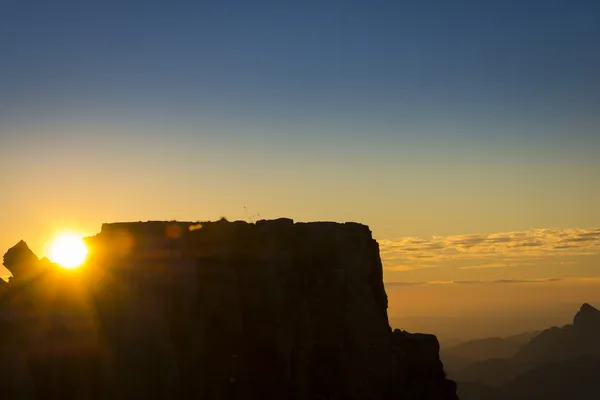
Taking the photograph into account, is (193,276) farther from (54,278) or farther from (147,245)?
(54,278)

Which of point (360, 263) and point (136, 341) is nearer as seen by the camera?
point (136, 341)

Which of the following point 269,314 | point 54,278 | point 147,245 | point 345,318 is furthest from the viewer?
point 345,318

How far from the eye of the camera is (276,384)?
79.9m

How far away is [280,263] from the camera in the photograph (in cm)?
8238

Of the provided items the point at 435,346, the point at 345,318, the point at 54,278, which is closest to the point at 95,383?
the point at 54,278

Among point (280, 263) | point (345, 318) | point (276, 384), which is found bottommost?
point (276, 384)

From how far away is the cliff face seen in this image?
70000 mm

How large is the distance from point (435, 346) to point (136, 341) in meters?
41.7

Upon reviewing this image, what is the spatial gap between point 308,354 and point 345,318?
6.66m

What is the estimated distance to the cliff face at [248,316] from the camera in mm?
70000

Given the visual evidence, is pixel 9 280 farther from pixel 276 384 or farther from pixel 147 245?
pixel 276 384

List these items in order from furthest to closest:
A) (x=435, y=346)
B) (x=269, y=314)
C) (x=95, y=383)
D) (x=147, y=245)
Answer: (x=435, y=346)
(x=269, y=314)
(x=147, y=245)
(x=95, y=383)

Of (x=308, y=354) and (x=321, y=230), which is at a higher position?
(x=321, y=230)

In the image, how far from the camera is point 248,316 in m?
80.4
